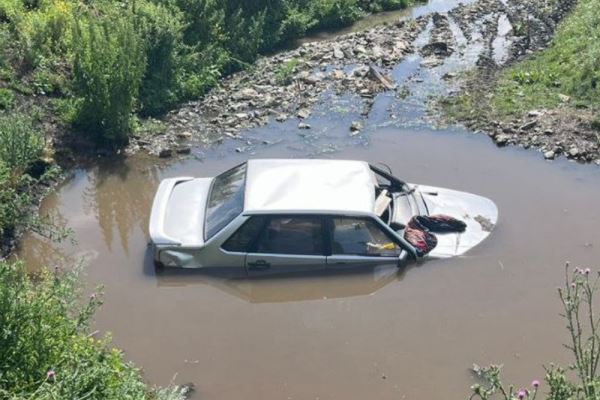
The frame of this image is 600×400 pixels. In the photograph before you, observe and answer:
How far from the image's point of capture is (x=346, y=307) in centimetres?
848

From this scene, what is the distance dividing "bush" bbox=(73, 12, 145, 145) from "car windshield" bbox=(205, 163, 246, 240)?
3.62 meters

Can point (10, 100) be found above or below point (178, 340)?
above

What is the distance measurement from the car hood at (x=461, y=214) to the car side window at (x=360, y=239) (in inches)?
27.1

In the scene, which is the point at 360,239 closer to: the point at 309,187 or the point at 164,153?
the point at 309,187

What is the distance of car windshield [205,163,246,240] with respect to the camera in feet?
28.0

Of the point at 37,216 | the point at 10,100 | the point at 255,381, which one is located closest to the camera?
the point at 255,381

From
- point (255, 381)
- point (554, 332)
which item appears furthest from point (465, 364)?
point (255, 381)

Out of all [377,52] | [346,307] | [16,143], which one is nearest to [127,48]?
[16,143]

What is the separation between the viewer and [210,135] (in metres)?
13.1

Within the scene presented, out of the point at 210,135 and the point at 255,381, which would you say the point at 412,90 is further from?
the point at 255,381

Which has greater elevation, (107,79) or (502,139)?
(107,79)

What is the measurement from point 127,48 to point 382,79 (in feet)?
19.1

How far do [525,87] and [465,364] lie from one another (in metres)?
8.52

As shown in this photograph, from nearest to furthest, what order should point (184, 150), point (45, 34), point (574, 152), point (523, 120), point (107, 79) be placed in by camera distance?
point (107, 79), point (574, 152), point (184, 150), point (523, 120), point (45, 34)
